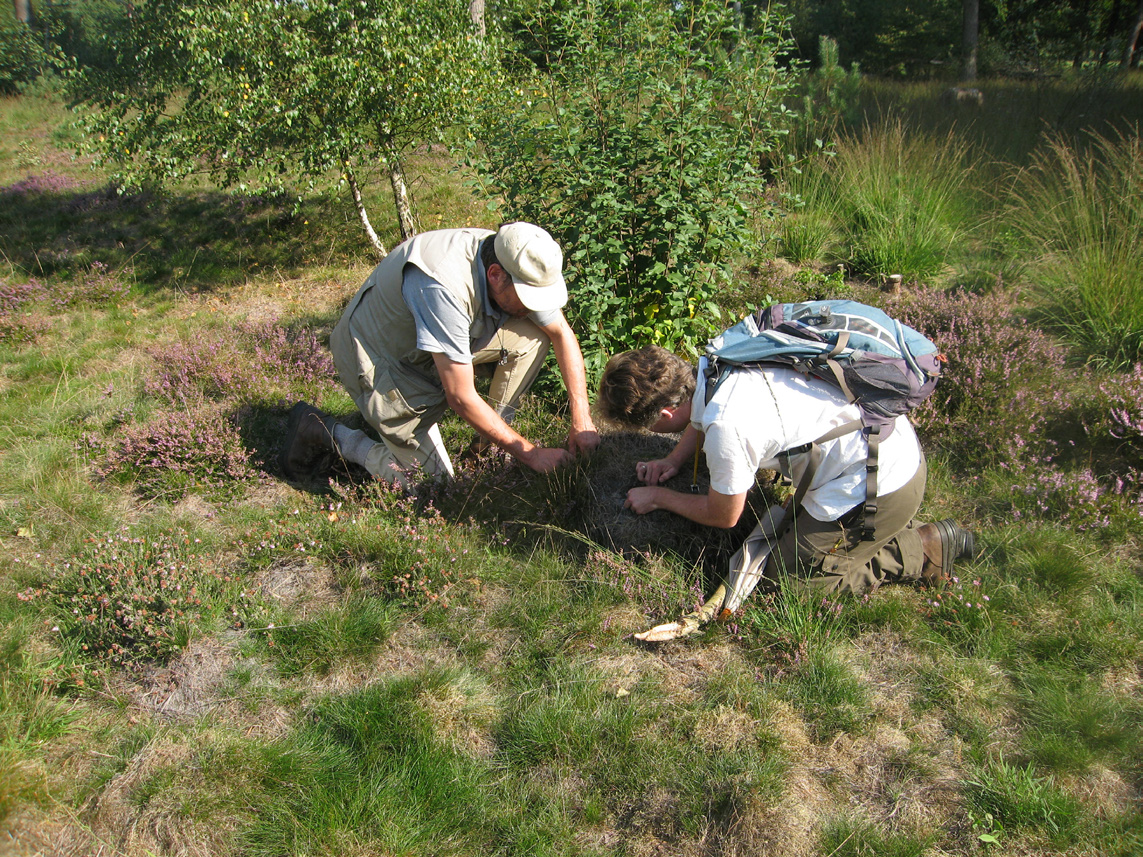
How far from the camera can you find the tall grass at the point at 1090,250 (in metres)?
4.48

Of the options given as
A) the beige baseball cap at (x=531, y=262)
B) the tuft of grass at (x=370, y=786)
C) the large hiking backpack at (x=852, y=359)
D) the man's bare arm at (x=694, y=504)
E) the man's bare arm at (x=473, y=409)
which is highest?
the beige baseball cap at (x=531, y=262)

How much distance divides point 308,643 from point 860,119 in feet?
28.3

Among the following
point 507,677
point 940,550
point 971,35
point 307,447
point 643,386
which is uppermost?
point 971,35

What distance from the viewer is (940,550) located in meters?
3.17

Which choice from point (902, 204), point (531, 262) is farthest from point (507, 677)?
point (902, 204)

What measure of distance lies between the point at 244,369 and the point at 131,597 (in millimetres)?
2352

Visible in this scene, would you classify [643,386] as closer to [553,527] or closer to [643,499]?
[643,499]

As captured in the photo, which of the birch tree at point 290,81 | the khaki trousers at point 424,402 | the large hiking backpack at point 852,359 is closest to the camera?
the large hiking backpack at point 852,359

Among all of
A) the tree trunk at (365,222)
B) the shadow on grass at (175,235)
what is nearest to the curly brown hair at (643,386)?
the tree trunk at (365,222)

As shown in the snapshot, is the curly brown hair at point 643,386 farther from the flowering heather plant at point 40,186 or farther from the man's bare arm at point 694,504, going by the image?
the flowering heather plant at point 40,186

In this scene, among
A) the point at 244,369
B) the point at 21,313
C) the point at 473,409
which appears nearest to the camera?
the point at 473,409

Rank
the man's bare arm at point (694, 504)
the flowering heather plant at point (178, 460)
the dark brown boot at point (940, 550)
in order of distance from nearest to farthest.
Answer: the man's bare arm at point (694, 504), the dark brown boot at point (940, 550), the flowering heather plant at point (178, 460)

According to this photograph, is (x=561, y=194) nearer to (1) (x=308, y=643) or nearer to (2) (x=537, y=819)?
(1) (x=308, y=643)

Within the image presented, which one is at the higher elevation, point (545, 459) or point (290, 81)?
point (290, 81)
